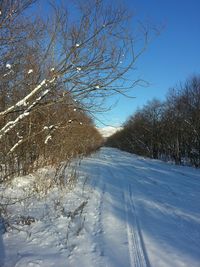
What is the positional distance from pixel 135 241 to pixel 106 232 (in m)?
0.66

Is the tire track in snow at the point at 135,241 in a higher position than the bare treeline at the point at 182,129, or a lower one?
lower

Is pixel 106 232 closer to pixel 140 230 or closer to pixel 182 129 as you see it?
pixel 140 230

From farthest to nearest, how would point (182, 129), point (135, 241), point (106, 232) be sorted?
1. point (182, 129)
2. point (106, 232)
3. point (135, 241)

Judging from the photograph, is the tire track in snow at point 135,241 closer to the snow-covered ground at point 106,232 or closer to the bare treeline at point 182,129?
the snow-covered ground at point 106,232

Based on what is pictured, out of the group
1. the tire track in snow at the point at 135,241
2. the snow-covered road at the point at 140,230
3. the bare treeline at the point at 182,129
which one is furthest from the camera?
the bare treeline at the point at 182,129

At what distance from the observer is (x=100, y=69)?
6.38m

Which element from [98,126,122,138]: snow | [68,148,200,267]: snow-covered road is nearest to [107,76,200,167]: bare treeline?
[98,126,122,138]: snow

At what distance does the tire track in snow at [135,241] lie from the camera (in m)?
4.07

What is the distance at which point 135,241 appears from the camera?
4.86 m

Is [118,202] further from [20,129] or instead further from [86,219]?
[20,129]

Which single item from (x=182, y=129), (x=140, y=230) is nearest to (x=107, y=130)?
(x=182, y=129)

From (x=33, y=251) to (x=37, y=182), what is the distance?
4.18m

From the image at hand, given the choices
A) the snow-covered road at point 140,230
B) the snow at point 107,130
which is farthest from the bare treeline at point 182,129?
the snow-covered road at point 140,230

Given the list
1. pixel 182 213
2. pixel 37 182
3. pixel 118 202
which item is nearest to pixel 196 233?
pixel 182 213
